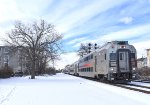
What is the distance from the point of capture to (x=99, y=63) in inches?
1323

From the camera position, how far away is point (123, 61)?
29.3m

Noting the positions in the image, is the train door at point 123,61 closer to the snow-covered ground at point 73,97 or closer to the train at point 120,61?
the train at point 120,61

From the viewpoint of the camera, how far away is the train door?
95.8ft

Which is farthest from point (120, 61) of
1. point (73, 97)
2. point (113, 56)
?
point (73, 97)

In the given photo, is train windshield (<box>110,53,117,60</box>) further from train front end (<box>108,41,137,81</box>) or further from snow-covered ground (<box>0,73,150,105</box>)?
snow-covered ground (<box>0,73,150,105</box>)

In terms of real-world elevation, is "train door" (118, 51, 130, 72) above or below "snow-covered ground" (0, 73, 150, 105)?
above

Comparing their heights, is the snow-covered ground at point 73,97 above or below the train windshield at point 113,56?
below

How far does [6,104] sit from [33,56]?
39126 mm

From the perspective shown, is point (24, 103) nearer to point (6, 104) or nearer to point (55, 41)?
point (6, 104)

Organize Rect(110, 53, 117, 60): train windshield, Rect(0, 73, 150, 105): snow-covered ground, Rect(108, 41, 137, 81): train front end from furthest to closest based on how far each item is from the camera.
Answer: Rect(110, 53, 117, 60): train windshield < Rect(108, 41, 137, 81): train front end < Rect(0, 73, 150, 105): snow-covered ground

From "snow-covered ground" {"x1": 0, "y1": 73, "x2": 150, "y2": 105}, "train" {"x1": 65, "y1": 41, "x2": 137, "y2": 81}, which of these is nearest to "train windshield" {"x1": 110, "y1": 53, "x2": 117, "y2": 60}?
"train" {"x1": 65, "y1": 41, "x2": 137, "y2": 81}

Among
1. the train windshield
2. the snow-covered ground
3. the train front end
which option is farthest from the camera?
the train windshield

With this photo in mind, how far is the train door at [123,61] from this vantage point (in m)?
29.2

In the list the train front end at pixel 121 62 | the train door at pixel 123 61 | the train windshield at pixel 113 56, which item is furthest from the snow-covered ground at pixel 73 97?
the train windshield at pixel 113 56
